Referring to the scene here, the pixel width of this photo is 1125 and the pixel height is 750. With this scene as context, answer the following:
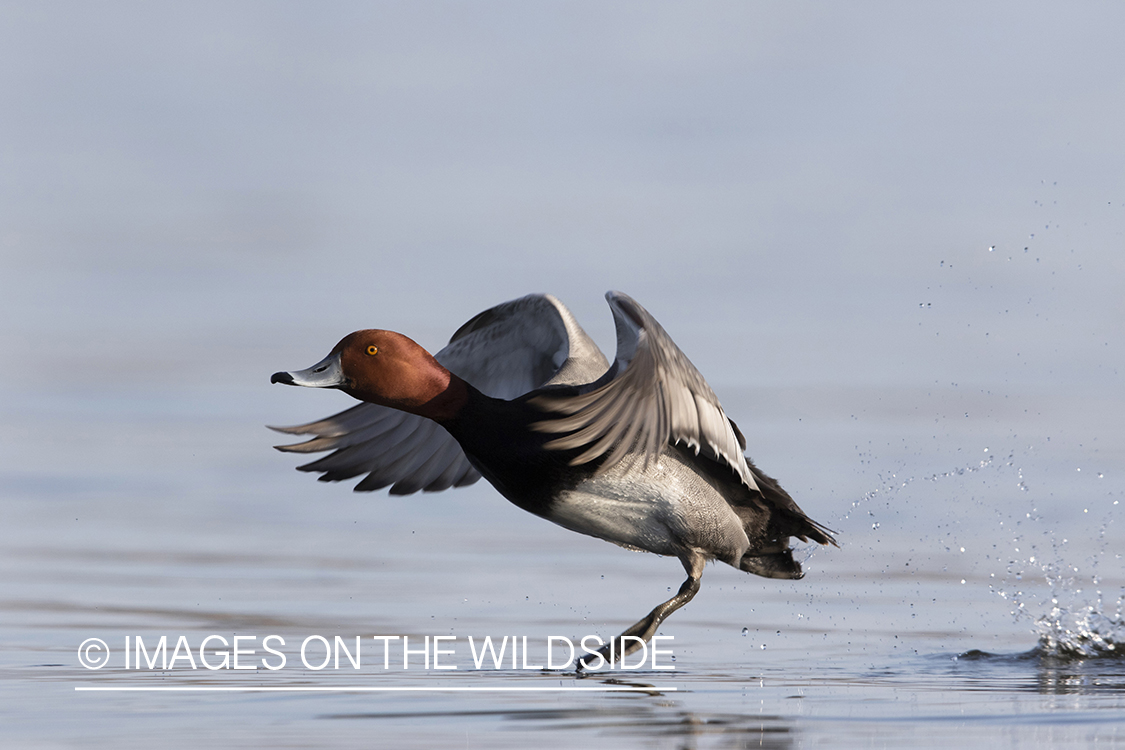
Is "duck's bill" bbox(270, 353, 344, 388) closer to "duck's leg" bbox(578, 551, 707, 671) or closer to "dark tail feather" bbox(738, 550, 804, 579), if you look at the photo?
"duck's leg" bbox(578, 551, 707, 671)

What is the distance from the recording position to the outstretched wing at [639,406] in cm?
667

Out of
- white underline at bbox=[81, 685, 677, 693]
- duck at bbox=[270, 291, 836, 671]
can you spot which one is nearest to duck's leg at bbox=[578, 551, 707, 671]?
duck at bbox=[270, 291, 836, 671]

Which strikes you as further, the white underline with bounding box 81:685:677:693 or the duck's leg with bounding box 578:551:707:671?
the duck's leg with bounding box 578:551:707:671


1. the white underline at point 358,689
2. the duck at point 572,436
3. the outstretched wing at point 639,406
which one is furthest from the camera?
the duck at point 572,436

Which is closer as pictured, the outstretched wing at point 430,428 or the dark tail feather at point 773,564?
the dark tail feather at point 773,564

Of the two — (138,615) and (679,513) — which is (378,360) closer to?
(679,513)

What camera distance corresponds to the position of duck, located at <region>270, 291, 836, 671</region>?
6.90 m

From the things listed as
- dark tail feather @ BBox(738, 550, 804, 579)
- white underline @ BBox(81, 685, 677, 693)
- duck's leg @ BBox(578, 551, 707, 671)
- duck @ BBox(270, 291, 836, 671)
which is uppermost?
duck @ BBox(270, 291, 836, 671)

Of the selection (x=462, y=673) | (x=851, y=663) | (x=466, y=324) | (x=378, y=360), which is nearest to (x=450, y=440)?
(x=466, y=324)

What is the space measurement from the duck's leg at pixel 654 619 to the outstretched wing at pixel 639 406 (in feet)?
2.46

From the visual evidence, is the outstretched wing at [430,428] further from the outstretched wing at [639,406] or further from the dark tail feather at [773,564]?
the dark tail feather at [773,564]

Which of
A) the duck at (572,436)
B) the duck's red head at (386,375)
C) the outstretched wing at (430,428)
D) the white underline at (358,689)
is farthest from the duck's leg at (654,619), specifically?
the outstretched wing at (430,428)

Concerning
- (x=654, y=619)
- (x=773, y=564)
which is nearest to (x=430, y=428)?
(x=654, y=619)

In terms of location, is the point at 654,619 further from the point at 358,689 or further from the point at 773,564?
the point at 358,689
